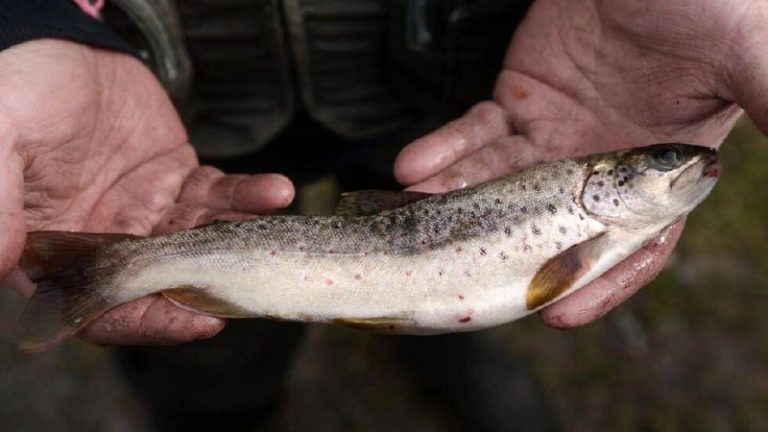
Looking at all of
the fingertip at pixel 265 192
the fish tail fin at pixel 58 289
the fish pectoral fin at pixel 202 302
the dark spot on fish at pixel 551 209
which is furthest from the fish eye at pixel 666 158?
the fish tail fin at pixel 58 289

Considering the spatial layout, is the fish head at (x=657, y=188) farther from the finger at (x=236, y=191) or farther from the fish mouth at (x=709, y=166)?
the finger at (x=236, y=191)

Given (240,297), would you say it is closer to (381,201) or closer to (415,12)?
(381,201)

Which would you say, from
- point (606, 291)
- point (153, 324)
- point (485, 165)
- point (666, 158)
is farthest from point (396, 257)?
point (666, 158)

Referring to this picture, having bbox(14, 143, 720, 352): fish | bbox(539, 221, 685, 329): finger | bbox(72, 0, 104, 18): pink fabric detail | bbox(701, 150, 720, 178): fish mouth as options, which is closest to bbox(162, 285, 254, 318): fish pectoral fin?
bbox(14, 143, 720, 352): fish

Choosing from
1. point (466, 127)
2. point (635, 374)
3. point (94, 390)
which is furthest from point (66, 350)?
point (635, 374)

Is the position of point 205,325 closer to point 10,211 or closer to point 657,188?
point 10,211
